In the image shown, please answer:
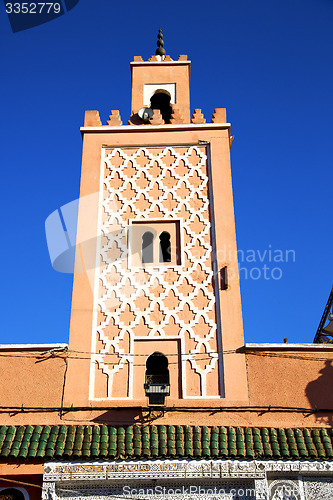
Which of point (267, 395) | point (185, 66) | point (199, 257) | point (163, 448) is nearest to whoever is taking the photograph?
point (163, 448)

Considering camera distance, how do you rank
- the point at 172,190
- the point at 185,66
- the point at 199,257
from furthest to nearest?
1. the point at 185,66
2. the point at 172,190
3. the point at 199,257

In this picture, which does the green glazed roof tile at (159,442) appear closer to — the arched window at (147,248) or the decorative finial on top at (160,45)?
the arched window at (147,248)

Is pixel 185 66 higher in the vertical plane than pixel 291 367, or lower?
higher

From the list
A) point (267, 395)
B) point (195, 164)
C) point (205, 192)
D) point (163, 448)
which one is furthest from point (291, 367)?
point (195, 164)

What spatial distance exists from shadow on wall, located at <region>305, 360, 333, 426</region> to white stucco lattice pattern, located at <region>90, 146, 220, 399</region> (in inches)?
53.9

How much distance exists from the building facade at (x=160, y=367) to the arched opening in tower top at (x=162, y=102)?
842 mm

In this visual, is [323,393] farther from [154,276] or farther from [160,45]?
[160,45]

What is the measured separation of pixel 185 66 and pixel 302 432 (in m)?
7.62

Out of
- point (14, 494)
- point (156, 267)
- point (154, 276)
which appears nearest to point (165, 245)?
point (156, 267)

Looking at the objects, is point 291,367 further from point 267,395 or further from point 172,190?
point 172,190

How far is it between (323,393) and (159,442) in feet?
8.14

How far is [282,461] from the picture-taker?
25.0 feet

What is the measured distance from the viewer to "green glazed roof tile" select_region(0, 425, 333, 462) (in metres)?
7.55

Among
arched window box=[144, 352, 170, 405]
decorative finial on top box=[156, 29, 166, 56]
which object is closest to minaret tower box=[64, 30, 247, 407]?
arched window box=[144, 352, 170, 405]
